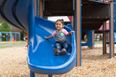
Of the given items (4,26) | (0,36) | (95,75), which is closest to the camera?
(95,75)

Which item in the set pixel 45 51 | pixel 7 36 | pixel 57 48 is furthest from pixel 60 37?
pixel 7 36

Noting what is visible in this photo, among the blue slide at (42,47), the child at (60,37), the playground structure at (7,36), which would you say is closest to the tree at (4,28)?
the playground structure at (7,36)

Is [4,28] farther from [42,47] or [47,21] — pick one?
[42,47]

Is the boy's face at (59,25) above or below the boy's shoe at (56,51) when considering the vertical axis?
above

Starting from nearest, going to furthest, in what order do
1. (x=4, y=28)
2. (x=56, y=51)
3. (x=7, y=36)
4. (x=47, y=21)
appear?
1. (x=56, y=51)
2. (x=47, y=21)
3. (x=7, y=36)
4. (x=4, y=28)

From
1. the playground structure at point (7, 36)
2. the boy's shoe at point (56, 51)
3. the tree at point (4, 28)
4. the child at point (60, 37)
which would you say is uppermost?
the child at point (60, 37)

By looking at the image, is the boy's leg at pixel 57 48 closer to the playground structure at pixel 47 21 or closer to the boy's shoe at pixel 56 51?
the boy's shoe at pixel 56 51

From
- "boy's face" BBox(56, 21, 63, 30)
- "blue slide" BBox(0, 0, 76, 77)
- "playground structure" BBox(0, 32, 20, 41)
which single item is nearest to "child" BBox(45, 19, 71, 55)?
"boy's face" BBox(56, 21, 63, 30)

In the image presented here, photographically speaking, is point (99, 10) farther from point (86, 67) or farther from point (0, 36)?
point (0, 36)

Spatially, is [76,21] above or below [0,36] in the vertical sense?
above

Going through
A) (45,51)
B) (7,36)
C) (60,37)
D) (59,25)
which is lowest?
(7,36)

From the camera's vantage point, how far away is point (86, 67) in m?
8.77

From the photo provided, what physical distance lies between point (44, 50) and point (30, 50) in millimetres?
439

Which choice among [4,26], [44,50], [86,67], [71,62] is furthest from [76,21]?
[4,26]
